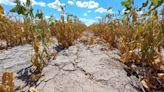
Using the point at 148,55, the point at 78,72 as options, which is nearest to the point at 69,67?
the point at 78,72

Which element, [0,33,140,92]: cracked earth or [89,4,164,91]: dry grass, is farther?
[89,4,164,91]: dry grass

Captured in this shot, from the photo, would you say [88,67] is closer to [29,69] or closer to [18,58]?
[29,69]

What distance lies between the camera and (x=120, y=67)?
2.72 meters

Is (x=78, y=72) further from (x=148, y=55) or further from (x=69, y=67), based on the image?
(x=148, y=55)

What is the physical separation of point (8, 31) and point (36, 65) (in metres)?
2.22

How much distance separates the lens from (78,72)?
2.56 meters

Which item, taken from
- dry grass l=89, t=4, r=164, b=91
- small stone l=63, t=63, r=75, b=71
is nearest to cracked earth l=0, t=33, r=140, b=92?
small stone l=63, t=63, r=75, b=71

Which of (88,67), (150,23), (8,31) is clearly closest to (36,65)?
(88,67)

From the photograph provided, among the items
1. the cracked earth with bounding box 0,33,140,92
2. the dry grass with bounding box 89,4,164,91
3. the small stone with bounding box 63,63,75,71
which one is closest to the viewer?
the cracked earth with bounding box 0,33,140,92

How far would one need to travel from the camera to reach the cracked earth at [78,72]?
2201 mm

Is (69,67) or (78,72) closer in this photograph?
(78,72)

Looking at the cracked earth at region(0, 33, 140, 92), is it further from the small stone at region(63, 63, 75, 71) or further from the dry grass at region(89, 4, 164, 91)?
the dry grass at region(89, 4, 164, 91)

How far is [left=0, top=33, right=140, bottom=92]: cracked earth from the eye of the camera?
7.22 feet

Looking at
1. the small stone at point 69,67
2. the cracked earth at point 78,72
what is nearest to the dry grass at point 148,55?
the cracked earth at point 78,72
